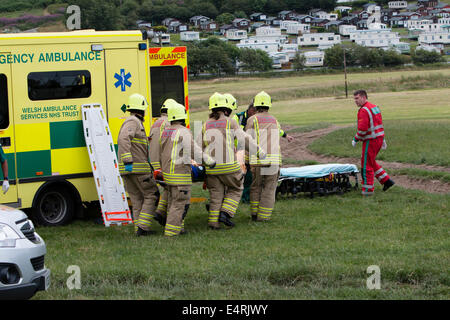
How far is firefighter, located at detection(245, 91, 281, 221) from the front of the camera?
37.1ft

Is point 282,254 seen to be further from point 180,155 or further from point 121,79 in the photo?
point 121,79

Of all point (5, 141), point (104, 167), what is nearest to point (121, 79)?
point (104, 167)

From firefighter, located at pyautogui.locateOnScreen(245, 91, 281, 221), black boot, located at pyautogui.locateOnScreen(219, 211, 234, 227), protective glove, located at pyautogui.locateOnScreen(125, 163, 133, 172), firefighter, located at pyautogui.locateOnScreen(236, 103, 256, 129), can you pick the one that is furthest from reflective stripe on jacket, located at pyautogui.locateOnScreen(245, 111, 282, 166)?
protective glove, located at pyautogui.locateOnScreen(125, 163, 133, 172)

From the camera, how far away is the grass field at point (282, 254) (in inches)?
280

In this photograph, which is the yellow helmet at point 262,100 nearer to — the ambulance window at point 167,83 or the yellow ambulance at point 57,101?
the yellow ambulance at point 57,101

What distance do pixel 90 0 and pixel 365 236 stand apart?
52063 millimetres

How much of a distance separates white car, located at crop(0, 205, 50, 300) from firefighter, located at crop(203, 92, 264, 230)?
14.2ft

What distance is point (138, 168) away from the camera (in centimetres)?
1075

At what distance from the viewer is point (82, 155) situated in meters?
11.9

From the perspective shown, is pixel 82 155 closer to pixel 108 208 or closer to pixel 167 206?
pixel 108 208

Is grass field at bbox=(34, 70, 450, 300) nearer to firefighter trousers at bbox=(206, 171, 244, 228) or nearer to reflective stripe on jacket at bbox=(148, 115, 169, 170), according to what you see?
firefighter trousers at bbox=(206, 171, 244, 228)

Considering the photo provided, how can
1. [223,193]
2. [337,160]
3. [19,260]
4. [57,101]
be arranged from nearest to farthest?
[19,260]
[223,193]
[57,101]
[337,160]

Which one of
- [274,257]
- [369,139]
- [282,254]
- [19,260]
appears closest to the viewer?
[19,260]

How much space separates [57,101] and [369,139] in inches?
232
